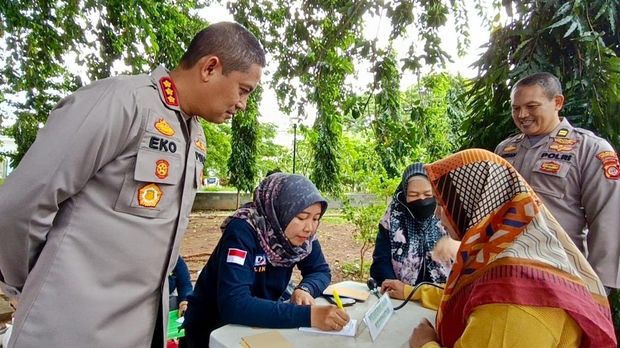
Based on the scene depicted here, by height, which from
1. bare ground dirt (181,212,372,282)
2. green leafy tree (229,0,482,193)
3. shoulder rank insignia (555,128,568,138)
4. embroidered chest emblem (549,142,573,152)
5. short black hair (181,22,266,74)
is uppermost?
green leafy tree (229,0,482,193)

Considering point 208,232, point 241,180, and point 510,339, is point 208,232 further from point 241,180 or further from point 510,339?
point 510,339

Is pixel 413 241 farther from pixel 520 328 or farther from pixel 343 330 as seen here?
pixel 520 328

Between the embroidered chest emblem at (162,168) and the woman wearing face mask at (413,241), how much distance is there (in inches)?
57.5

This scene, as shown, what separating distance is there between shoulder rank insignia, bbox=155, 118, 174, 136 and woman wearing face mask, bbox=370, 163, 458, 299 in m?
1.50

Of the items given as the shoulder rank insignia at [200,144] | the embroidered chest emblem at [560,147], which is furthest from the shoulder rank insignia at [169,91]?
the embroidered chest emblem at [560,147]

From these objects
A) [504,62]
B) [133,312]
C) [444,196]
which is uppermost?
[504,62]

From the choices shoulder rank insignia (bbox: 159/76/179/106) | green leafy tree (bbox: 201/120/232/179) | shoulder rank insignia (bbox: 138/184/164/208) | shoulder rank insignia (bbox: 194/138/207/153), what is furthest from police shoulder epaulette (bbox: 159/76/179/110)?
green leafy tree (bbox: 201/120/232/179)

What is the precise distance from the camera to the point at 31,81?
4465mm

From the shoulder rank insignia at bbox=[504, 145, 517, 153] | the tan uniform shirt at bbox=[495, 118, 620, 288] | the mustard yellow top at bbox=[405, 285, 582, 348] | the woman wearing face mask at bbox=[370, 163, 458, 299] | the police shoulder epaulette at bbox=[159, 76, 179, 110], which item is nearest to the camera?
the mustard yellow top at bbox=[405, 285, 582, 348]

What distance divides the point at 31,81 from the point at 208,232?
218 inches

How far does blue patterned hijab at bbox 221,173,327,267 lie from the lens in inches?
65.4

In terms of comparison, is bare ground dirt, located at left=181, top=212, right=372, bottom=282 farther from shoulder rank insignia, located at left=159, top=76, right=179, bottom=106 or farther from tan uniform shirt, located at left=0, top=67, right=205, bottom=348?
shoulder rank insignia, located at left=159, top=76, right=179, bottom=106

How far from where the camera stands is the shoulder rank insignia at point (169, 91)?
1149mm

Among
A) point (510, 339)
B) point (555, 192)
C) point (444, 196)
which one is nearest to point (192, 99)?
point (444, 196)
